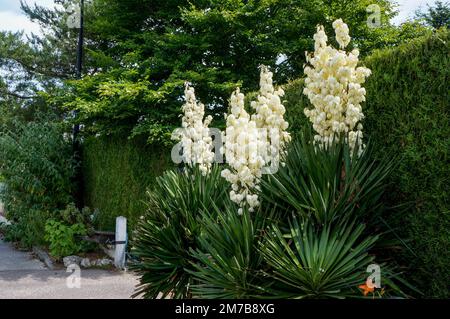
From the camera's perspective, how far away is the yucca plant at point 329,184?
304cm

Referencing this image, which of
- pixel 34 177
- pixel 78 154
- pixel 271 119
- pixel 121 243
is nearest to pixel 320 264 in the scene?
pixel 271 119

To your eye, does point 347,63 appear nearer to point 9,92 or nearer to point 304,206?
point 304,206

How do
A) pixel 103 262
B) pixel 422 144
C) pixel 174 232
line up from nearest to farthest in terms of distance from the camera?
1. pixel 422 144
2. pixel 174 232
3. pixel 103 262

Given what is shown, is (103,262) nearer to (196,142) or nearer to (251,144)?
(196,142)

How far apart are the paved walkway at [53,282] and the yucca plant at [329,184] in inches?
124

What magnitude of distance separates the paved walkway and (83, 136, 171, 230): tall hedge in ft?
4.30

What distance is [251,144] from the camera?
3.30 m

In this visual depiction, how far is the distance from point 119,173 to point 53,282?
269 cm

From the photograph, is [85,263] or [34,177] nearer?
[85,263]

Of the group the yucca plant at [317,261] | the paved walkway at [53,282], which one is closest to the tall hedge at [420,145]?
the yucca plant at [317,261]

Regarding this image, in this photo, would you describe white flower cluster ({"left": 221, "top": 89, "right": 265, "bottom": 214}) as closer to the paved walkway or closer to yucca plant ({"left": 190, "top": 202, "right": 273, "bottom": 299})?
yucca plant ({"left": 190, "top": 202, "right": 273, "bottom": 299})

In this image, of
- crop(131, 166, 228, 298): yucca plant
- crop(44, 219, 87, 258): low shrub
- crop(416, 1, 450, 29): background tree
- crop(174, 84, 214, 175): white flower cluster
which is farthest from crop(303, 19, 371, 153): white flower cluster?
crop(416, 1, 450, 29): background tree

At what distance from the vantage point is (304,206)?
10.0 ft
